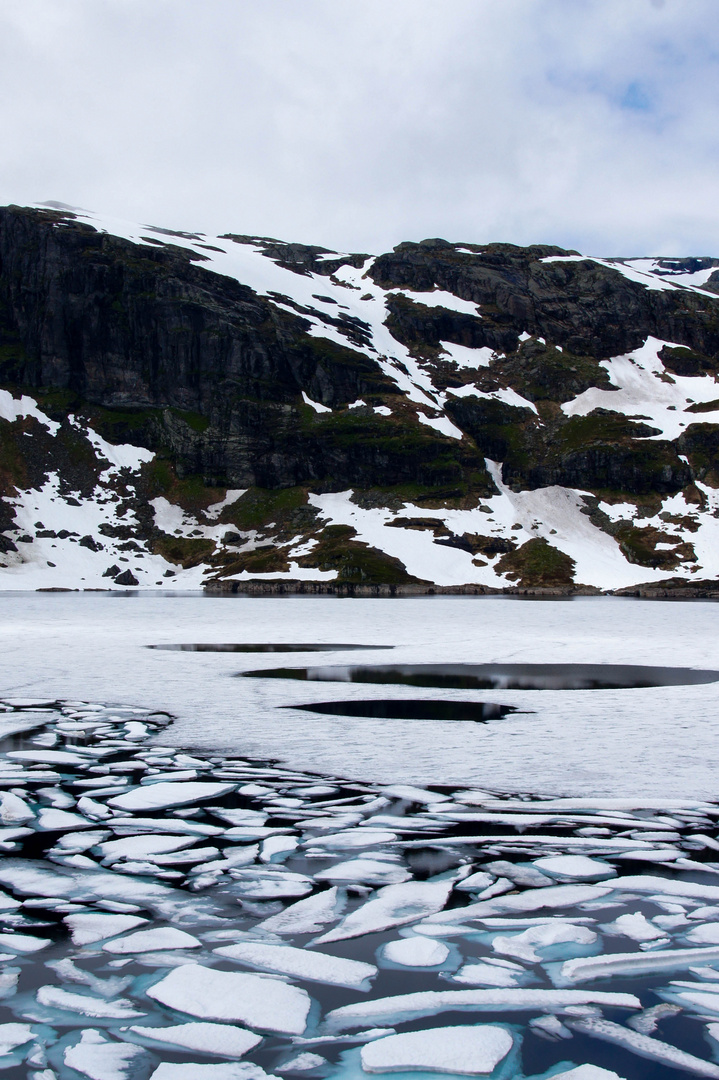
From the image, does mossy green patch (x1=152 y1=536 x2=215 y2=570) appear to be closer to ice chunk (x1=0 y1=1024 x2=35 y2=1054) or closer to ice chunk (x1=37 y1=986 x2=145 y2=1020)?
ice chunk (x1=37 y1=986 x2=145 y2=1020)

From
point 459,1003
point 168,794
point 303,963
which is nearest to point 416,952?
point 459,1003

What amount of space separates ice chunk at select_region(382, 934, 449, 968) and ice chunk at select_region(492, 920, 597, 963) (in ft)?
1.40

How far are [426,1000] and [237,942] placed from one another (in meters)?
1.50

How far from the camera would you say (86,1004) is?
14.8 feet

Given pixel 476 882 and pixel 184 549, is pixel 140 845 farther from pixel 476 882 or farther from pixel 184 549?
pixel 184 549

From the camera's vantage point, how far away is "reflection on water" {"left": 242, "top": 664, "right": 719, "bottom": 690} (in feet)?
62.5

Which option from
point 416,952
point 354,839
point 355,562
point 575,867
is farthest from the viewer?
point 355,562

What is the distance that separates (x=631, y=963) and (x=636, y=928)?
61cm

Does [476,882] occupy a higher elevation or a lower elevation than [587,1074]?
lower

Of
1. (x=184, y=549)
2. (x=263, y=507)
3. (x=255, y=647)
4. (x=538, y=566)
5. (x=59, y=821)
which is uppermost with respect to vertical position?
(x=263, y=507)

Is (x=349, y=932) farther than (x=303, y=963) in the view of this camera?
Yes

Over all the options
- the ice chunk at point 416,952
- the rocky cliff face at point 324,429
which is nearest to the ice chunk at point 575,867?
the ice chunk at point 416,952

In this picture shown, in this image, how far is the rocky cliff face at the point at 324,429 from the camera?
97812 millimetres

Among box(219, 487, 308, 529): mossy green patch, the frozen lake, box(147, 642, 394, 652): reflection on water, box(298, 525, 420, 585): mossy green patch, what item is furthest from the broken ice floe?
box(219, 487, 308, 529): mossy green patch
